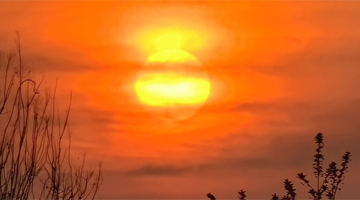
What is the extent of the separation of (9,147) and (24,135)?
32 cm

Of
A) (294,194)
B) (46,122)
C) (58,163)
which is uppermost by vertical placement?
(46,122)

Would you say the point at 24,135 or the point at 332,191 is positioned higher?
the point at 24,135

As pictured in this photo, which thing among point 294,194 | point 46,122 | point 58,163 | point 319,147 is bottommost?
point 294,194

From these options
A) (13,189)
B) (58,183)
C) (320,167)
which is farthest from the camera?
(58,183)

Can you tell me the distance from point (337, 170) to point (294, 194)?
767 mm

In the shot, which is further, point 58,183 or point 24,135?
point 58,183

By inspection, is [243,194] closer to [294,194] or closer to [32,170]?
[294,194]

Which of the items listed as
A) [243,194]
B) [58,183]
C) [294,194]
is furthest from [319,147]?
[58,183]

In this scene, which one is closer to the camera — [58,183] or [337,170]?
[337,170]

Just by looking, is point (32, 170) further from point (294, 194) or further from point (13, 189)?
point (294, 194)

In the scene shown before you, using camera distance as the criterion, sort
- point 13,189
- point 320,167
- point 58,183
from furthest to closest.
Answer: point 58,183 → point 13,189 → point 320,167

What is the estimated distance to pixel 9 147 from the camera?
8641 millimetres

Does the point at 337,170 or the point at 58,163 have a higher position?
the point at 58,163

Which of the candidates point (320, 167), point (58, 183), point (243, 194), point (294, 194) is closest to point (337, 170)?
point (320, 167)
